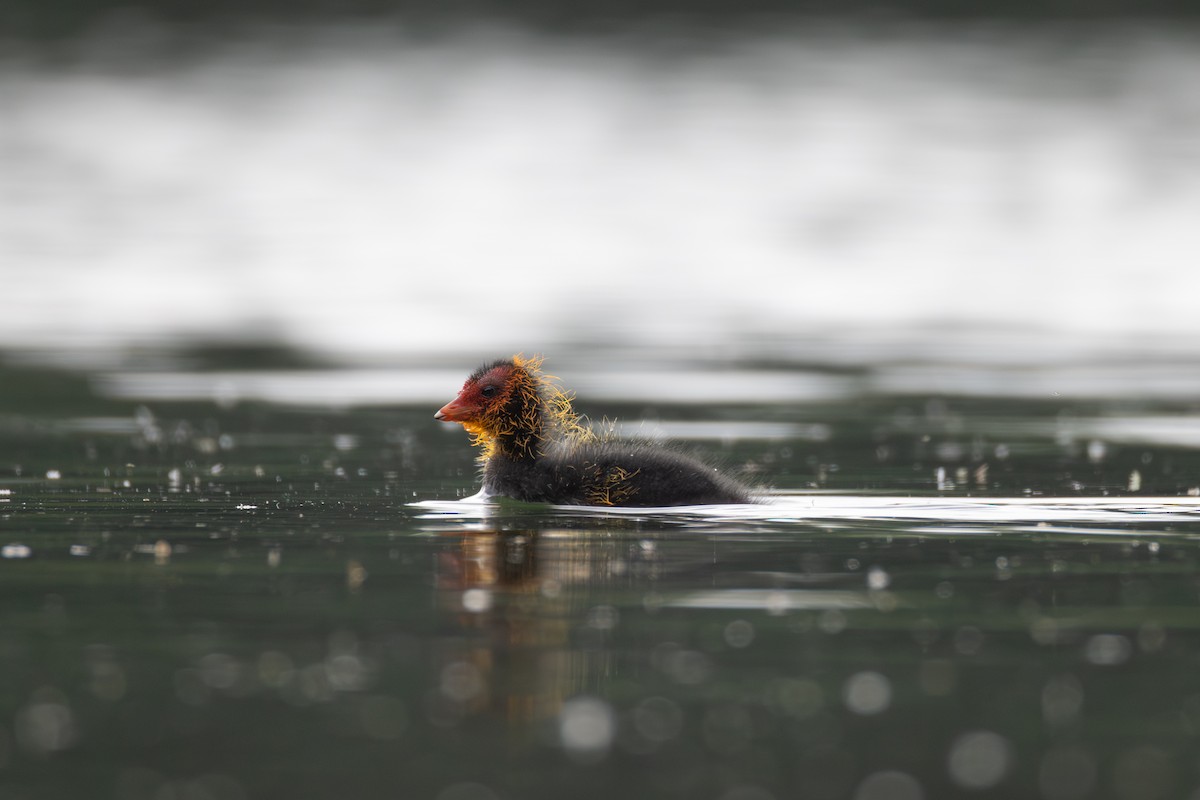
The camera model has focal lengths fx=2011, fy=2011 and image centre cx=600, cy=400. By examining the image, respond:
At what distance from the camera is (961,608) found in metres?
9.16

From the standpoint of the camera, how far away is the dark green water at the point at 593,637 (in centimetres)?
670

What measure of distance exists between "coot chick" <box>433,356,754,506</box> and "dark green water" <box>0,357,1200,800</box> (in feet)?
1.27

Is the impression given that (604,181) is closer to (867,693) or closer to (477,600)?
(477,600)

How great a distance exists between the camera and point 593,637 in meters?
8.48

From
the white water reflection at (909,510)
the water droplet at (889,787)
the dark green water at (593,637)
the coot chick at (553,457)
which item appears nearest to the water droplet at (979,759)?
the dark green water at (593,637)

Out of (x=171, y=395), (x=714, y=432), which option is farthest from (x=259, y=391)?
(x=714, y=432)

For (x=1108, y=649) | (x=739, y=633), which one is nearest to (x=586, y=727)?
(x=739, y=633)

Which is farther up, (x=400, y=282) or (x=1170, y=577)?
(x=400, y=282)

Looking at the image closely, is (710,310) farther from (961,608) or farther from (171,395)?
(961,608)

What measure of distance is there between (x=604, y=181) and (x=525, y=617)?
3748cm

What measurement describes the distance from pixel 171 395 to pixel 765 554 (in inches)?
411

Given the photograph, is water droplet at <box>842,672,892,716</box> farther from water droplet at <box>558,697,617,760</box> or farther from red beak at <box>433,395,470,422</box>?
red beak at <box>433,395,470,422</box>

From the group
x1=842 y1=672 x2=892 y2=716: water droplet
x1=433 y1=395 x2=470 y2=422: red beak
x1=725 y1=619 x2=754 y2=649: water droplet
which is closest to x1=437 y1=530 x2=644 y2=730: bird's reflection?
x1=725 y1=619 x2=754 y2=649: water droplet

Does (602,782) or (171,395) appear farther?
(171,395)
